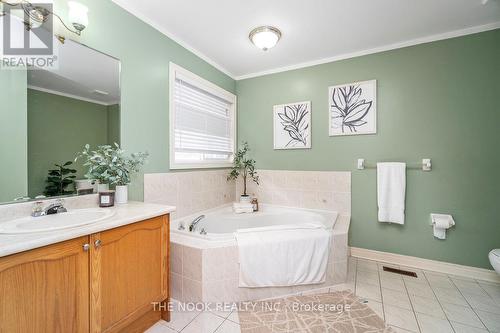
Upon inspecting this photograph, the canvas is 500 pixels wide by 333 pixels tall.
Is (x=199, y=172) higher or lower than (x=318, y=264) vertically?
higher

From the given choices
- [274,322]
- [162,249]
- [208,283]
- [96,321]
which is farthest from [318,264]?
[96,321]

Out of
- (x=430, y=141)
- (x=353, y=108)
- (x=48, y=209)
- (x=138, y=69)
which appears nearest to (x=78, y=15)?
(x=138, y=69)

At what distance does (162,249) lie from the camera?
1.49m

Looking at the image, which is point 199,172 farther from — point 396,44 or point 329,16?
point 396,44

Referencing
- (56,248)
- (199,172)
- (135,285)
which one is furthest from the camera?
(199,172)

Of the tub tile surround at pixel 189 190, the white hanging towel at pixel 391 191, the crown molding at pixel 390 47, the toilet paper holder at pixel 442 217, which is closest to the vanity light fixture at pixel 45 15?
the tub tile surround at pixel 189 190

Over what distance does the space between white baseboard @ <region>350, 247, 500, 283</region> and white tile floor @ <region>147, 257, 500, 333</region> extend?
7 cm

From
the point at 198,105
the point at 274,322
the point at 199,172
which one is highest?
the point at 198,105

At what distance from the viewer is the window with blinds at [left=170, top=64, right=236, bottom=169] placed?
2.30 meters

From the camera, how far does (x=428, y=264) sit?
2293 millimetres

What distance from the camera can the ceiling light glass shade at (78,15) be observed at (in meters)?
1.40

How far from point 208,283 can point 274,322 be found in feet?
1.82

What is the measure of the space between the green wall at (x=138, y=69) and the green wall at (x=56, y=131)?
21 centimetres

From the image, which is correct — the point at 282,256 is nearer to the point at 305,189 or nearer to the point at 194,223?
the point at 194,223
